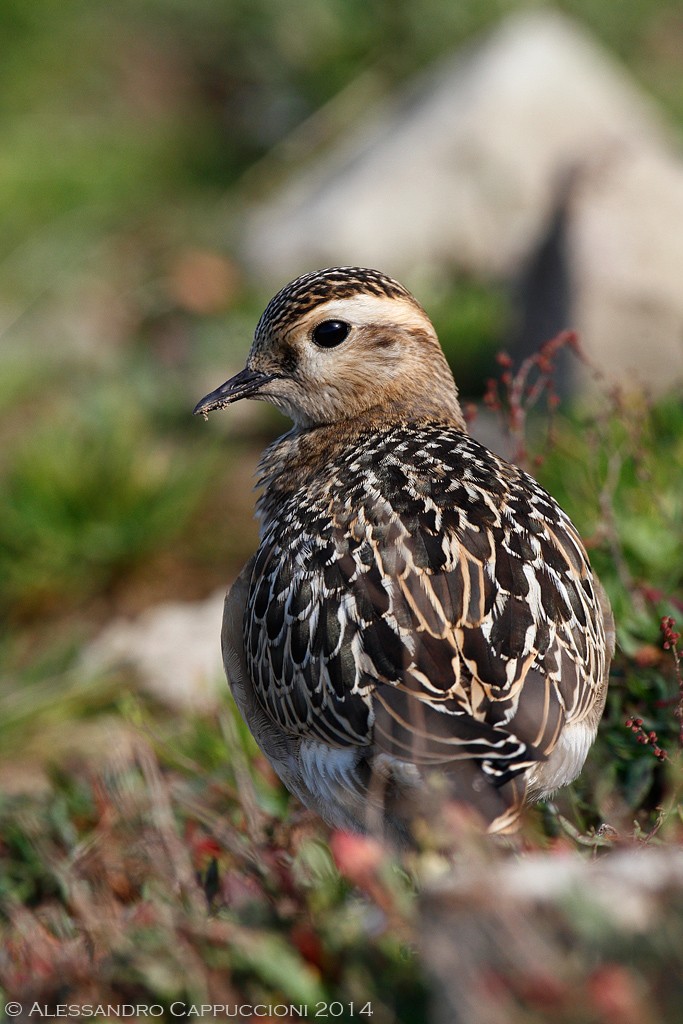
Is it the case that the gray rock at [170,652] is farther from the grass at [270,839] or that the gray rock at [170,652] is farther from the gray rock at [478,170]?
the gray rock at [478,170]

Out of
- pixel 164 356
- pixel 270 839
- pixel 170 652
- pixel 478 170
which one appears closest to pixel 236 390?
pixel 270 839

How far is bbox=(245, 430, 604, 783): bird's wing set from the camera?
380 cm

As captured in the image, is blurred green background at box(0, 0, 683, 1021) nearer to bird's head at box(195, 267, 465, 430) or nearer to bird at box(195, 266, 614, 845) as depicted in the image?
bird at box(195, 266, 614, 845)

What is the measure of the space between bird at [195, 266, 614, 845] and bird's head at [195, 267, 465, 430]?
0.02 m

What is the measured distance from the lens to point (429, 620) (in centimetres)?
397

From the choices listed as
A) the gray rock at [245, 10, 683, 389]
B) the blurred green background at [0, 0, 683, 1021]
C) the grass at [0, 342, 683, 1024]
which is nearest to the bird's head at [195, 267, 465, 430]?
the grass at [0, 342, 683, 1024]

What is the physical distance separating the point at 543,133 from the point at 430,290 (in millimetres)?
1902

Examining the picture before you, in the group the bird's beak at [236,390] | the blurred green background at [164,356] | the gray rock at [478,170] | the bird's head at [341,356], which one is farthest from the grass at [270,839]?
the gray rock at [478,170]

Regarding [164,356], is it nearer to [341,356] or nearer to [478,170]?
[478,170]

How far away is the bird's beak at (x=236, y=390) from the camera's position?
17.0 feet

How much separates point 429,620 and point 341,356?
155 centimetres

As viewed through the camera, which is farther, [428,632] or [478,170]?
[478,170]

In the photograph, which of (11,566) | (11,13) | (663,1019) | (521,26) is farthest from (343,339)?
(11,13)

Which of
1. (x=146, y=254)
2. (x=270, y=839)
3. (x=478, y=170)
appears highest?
(x=146, y=254)
